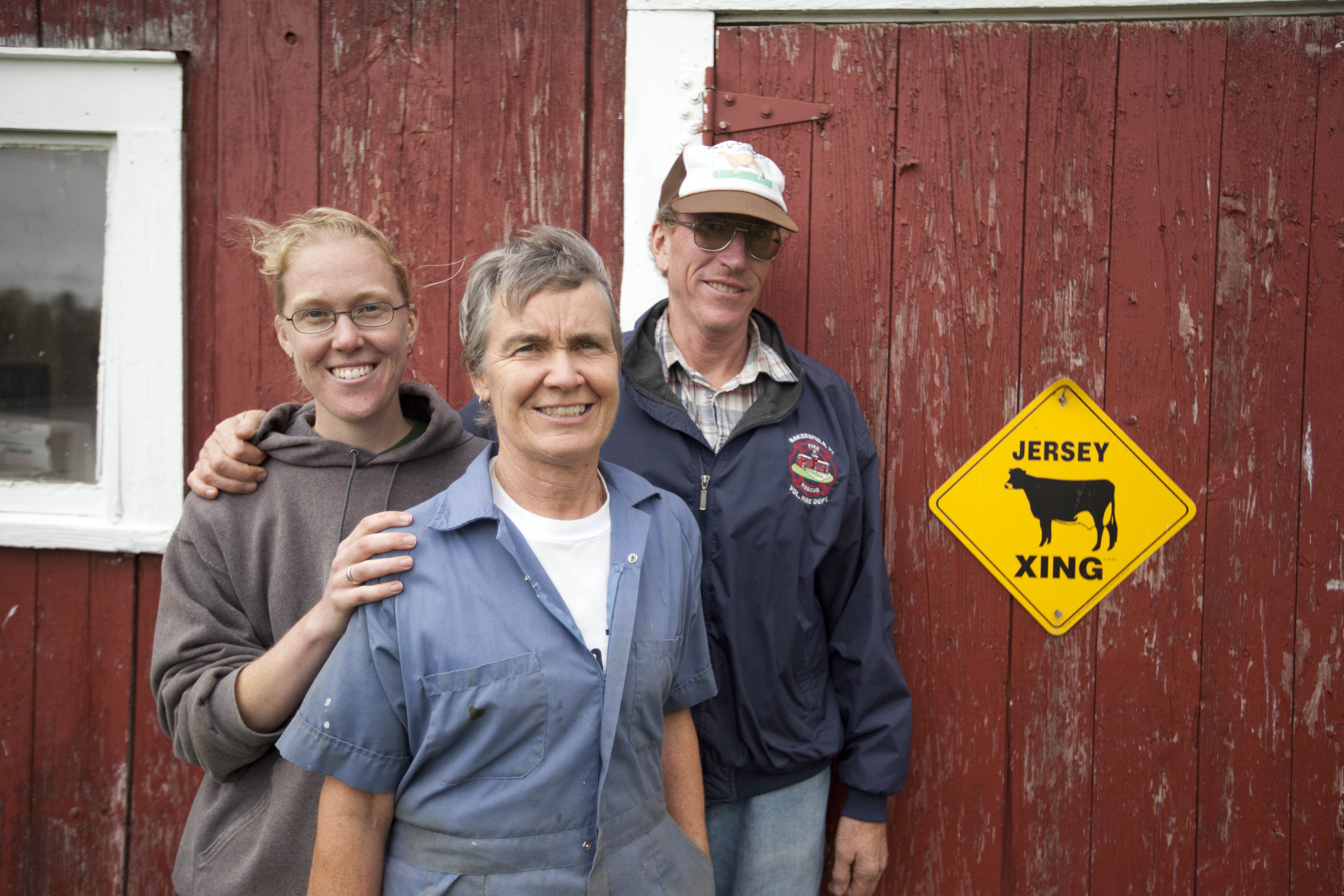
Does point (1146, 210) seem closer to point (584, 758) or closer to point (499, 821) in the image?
point (584, 758)

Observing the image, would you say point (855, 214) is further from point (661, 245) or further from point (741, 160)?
point (661, 245)

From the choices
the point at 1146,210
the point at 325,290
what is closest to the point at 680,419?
the point at 325,290

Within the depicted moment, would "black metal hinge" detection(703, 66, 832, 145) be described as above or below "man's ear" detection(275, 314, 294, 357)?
above

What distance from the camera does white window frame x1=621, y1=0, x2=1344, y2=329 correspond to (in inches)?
87.0

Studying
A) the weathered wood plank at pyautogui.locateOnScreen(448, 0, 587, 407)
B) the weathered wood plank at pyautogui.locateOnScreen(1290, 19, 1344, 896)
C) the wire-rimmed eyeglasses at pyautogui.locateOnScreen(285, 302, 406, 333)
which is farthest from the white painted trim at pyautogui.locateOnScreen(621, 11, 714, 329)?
the weathered wood plank at pyautogui.locateOnScreen(1290, 19, 1344, 896)

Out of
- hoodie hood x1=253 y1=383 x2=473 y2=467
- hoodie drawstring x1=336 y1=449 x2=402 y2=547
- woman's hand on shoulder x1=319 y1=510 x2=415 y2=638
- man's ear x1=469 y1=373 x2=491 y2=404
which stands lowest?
woman's hand on shoulder x1=319 y1=510 x2=415 y2=638

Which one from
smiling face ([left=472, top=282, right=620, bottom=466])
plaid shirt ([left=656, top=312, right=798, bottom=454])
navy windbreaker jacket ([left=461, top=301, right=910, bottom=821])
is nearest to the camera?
smiling face ([left=472, top=282, right=620, bottom=466])

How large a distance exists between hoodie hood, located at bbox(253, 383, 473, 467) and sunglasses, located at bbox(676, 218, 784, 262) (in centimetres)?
72

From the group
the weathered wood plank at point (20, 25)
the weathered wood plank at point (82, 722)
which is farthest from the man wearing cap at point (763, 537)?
the weathered wood plank at point (20, 25)

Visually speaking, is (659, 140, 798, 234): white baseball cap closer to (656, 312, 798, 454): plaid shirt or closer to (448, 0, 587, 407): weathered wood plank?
(656, 312, 798, 454): plaid shirt

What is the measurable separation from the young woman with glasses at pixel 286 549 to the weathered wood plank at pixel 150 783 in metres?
0.94

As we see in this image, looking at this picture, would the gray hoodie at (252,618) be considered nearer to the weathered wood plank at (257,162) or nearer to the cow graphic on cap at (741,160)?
the weathered wood plank at (257,162)

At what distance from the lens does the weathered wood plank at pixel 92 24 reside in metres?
2.31

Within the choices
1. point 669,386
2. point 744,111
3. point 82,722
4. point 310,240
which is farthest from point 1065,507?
point 82,722
